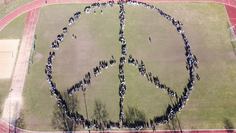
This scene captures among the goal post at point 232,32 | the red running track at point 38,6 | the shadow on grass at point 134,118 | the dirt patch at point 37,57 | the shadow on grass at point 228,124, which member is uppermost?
the red running track at point 38,6

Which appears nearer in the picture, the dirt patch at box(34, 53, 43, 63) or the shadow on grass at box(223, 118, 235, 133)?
the shadow on grass at box(223, 118, 235, 133)

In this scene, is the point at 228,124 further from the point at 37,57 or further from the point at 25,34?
the point at 25,34

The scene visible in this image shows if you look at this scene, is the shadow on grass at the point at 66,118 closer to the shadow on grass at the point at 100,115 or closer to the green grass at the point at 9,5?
the shadow on grass at the point at 100,115

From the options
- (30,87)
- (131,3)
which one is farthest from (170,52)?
(30,87)

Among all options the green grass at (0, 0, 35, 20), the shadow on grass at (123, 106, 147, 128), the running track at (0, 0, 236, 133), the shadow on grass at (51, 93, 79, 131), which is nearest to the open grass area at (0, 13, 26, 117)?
the running track at (0, 0, 236, 133)

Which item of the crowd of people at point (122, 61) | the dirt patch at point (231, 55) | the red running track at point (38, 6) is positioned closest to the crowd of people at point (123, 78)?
the crowd of people at point (122, 61)

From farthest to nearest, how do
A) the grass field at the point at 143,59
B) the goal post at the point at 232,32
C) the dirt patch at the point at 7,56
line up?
1. the goal post at the point at 232,32
2. the dirt patch at the point at 7,56
3. the grass field at the point at 143,59

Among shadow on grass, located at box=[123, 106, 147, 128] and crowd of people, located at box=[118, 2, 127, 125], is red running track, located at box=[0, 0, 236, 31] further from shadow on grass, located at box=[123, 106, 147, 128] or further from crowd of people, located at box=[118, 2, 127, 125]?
shadow on grass, located at box=[123, 106, 147, 128]
